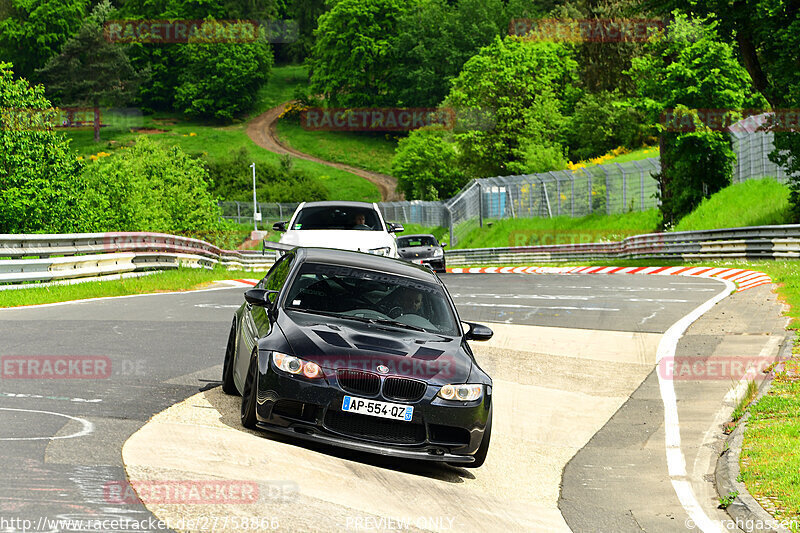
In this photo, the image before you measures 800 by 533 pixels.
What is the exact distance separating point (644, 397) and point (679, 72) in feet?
94.9

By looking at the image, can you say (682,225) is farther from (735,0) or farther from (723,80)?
(735,0)

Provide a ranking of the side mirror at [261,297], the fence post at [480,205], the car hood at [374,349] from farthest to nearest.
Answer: the fence post at [480,205] < the side mirror at [261,297] < the car hood at [374,349]

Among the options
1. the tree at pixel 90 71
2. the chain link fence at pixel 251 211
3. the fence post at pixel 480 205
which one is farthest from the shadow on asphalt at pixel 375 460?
the tree at pixel 90 71

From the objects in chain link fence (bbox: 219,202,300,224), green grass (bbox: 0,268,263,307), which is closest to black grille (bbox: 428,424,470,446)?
green grass (bbox: 0,268,263,307)

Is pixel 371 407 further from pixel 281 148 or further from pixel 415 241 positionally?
pixel 281 148

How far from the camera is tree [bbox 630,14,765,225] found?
38.0 metres

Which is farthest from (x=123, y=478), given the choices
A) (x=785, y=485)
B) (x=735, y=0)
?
(x=735, y=0)

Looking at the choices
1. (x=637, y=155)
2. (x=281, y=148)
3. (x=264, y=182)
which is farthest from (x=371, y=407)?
(x=281, y=148)

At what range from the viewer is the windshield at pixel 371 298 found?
28.6 ft

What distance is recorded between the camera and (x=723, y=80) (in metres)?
38.2

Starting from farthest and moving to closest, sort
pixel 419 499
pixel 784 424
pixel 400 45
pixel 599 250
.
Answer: pixel 400 45
pixel 599 250
pixel 784 424
pixel 419 499

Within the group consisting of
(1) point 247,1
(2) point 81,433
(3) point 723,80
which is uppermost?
(1) point 247,1

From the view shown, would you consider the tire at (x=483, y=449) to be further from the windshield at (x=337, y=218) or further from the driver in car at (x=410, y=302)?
the windshield at (x=337, y=218)

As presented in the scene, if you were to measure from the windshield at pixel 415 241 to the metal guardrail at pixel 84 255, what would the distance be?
9249 mm
